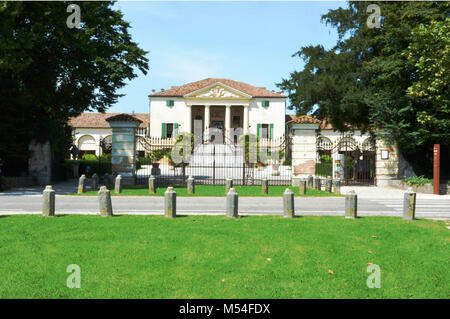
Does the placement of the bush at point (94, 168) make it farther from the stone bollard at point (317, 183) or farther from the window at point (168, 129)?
the window at point (168, 129)

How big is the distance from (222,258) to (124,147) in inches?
571

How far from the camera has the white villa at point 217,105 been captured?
5006cm

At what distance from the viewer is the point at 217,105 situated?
5103 cm

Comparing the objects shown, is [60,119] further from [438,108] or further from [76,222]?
[438,108]

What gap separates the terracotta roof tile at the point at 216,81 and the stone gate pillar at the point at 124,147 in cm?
3120

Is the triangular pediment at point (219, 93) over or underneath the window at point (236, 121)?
over

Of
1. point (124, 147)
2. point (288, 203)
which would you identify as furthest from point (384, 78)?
point (124, 147)

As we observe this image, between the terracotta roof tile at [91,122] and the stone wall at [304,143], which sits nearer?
the stone wall at [304,143]

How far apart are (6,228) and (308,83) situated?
1822 cm

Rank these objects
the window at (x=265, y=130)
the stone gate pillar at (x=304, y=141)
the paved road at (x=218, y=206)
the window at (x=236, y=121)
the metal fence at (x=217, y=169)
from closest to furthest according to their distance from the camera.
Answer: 1. the paved road at (x=218, y=206)
2. the stone gate pillar at (x=304, y=141)
3. the metal fence at (x=217, y=169)
4. the window at (x=265, y=130)
5. the window at (x=236, y=121)

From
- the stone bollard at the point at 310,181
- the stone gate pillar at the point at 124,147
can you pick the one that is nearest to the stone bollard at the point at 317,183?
the stone bollard at the point at 310,181

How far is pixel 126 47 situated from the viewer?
26688 millimetres
